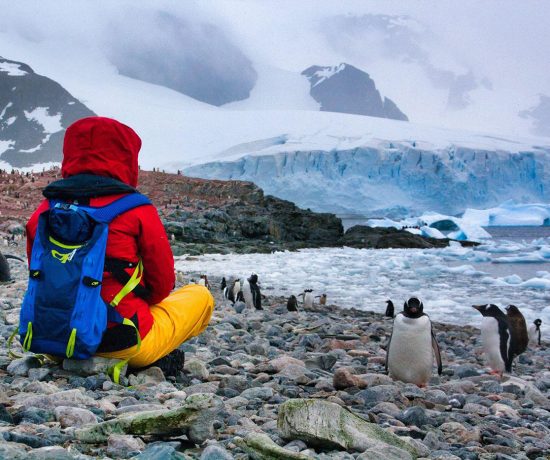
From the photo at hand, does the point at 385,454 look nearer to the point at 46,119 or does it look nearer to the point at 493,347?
the point at 493,347

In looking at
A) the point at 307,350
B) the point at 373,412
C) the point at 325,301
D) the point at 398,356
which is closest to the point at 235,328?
the point at 307,350

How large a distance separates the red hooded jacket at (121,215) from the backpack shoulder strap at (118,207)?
20 mm

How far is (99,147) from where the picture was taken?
2.37m

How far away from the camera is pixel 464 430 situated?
2.36 meters

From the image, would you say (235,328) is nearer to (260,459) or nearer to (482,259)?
(260,459)

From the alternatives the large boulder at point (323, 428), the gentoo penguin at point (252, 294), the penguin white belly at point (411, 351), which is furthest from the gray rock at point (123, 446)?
the gentoo penguin at point (252, 294)

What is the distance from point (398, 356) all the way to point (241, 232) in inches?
905

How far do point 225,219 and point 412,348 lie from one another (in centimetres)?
2342

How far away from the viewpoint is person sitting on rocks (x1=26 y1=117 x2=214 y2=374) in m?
2.34

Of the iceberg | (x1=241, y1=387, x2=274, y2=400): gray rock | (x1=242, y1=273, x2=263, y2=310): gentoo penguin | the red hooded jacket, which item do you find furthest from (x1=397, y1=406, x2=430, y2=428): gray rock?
the iceberg

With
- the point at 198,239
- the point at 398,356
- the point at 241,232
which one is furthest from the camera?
the point at 241,232

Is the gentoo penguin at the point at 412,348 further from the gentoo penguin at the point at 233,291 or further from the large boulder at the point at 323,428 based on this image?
the gentoo penguin at the point at 233,291

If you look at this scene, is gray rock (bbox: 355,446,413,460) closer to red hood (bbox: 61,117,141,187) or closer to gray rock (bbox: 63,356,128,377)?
gray rock (bbox: 63,356,128,377)

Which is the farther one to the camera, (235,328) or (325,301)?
(325,301)
